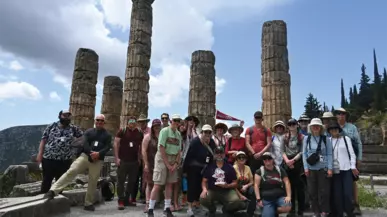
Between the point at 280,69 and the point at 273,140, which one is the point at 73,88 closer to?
the point at 280,69

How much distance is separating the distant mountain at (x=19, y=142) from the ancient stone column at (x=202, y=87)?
5041cm

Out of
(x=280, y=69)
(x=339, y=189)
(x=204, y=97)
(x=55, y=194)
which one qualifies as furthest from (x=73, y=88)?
(x=339, y=189)

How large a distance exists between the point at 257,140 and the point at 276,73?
293 inches

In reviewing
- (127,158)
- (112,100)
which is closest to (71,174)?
(127,158)

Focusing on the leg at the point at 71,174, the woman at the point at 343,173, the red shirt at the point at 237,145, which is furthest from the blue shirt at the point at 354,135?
the leg at the point at 71,174

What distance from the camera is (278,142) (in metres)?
5.88

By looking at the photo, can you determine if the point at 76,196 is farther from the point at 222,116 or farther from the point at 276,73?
the point at 222,116

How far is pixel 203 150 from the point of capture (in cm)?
572

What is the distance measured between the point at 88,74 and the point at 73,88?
3.65 ft

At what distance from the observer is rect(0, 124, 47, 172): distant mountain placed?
189ft

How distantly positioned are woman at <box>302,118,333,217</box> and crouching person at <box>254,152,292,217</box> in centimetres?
54

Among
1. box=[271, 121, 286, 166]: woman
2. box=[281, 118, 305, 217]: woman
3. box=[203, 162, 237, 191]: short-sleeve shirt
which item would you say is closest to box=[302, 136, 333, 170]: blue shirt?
box=[281, 118, 305, 217]: woman

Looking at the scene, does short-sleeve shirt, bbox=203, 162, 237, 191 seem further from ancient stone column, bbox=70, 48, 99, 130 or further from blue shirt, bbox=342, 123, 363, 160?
ancient stone column, bbox=70, 48, 99, 130

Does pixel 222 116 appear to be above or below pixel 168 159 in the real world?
above
